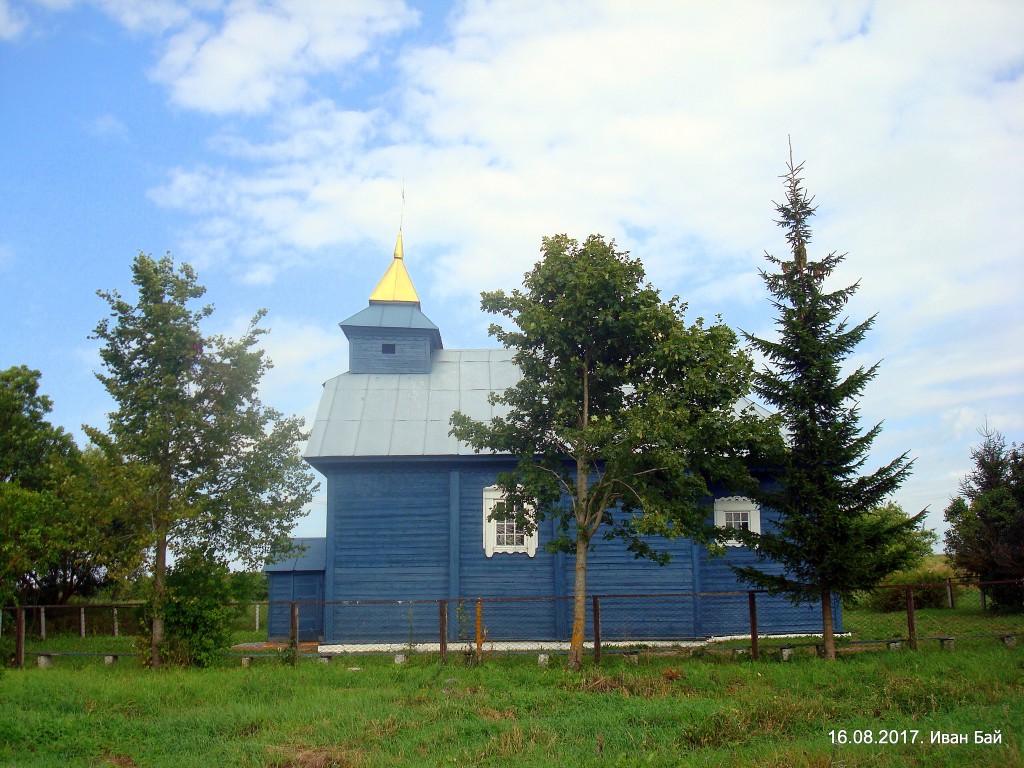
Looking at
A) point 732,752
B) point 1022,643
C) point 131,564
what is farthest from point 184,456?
point 1022,643

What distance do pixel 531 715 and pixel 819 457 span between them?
7.02 meters

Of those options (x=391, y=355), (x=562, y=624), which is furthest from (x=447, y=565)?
(x=391, y=355)

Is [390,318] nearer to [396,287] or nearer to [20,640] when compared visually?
[396,287]

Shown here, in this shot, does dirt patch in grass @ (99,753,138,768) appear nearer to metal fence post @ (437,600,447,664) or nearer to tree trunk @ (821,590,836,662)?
metal fence post @ (437,600,447,664)

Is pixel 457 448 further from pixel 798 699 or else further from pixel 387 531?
pixel 798 699

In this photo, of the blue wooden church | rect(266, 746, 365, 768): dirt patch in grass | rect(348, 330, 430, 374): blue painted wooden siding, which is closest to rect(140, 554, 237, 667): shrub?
the blue wooden church

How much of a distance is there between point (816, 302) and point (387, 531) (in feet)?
35.1

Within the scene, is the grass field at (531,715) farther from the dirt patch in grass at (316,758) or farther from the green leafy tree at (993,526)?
the green leafy tree at (993,526)

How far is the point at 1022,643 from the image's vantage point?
15.5 metres

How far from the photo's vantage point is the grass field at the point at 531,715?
9094 millimetres

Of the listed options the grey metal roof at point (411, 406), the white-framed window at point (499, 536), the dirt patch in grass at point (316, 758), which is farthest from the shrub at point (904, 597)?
the dirt patch in grass at point (316, 758)

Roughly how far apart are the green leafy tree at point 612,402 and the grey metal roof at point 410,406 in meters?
4.04

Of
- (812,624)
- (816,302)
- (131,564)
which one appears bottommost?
(812,624)

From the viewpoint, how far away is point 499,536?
19328 millimetres
